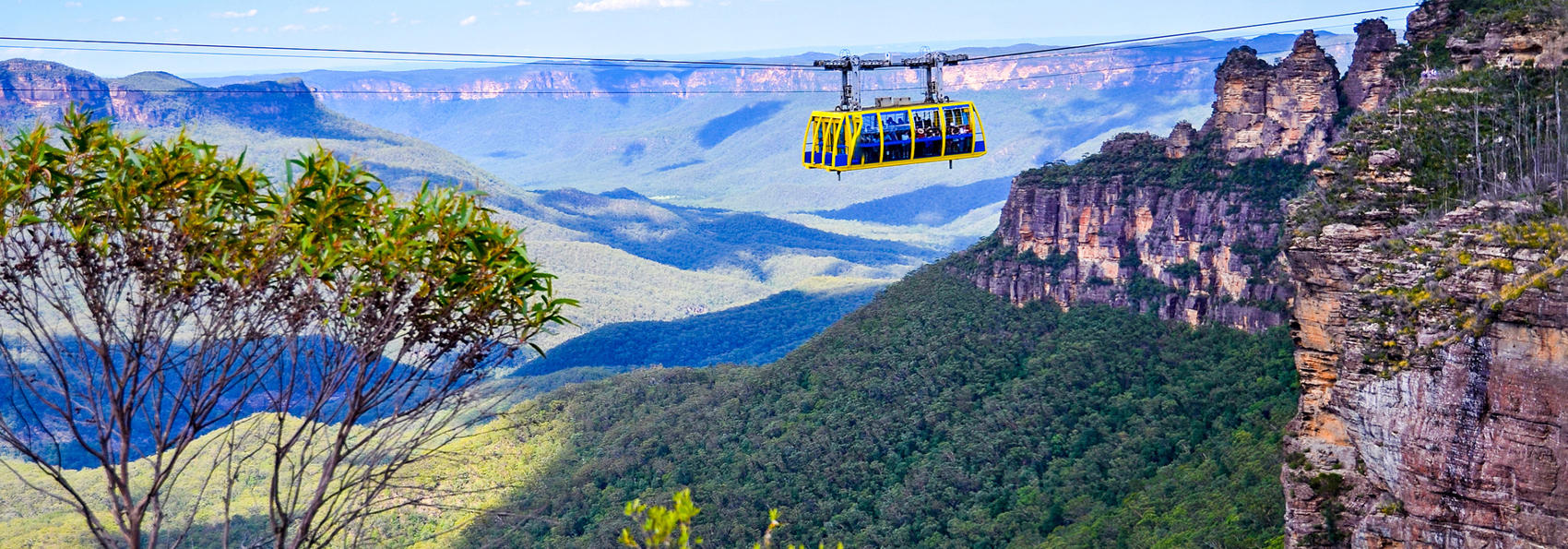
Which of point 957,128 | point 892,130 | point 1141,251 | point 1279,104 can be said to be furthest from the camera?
point 1141,251

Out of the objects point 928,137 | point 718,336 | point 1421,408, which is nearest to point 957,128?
point 928,137

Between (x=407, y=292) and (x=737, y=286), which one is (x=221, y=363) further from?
(x=737, y=286)

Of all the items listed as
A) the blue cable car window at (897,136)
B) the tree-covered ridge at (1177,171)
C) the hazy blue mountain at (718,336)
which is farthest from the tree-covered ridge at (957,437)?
the hazy blue mountain at (718,336)

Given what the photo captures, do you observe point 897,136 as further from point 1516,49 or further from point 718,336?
point 718,336

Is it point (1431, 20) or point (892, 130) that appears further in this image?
point (1431, 20)

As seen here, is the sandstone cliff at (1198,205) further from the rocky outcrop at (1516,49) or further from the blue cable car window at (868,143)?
the blue cable car window at (868,143)

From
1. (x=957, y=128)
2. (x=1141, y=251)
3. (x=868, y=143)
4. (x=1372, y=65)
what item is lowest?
(x=1141, y=251)

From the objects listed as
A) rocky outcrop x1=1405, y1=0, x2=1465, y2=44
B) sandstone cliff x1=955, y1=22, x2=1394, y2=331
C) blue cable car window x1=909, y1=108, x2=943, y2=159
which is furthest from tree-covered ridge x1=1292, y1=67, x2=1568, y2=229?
sandstone cliff x1=955, y1=22, x2=1394, y2=331
